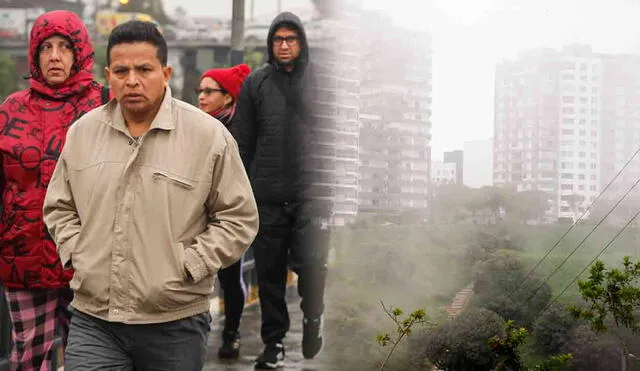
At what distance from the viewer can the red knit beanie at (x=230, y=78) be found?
520 cm

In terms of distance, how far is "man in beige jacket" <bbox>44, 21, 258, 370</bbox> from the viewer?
279 cm

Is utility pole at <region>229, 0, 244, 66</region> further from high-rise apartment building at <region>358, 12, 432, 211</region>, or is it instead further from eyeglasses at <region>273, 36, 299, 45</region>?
high-rise apartment building at <region>358, 12, 432, 211</region>

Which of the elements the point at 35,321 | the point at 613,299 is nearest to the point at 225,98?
the point at 35,321

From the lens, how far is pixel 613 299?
367 cm

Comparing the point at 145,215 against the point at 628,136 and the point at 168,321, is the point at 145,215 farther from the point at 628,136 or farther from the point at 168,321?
the point at 628,136

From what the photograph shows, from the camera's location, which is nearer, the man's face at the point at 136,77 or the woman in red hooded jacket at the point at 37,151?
the man's face at the point at 136,77

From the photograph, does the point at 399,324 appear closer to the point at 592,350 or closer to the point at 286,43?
the point at 592,350

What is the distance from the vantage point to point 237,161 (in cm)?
293

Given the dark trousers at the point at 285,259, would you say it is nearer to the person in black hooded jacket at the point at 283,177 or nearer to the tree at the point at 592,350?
the person in black hooded jacket at the point at 283,177

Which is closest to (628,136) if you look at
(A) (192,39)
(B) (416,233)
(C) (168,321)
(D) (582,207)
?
(D) (582,207)

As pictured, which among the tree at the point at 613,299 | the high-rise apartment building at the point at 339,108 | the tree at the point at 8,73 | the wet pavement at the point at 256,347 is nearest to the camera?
the tree at the point at 613,299

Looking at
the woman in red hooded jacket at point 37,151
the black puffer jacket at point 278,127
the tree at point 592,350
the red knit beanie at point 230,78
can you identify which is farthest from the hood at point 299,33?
the tree at point 592,350

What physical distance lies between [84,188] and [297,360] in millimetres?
2250

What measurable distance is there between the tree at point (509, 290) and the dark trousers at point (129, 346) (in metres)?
1.35
